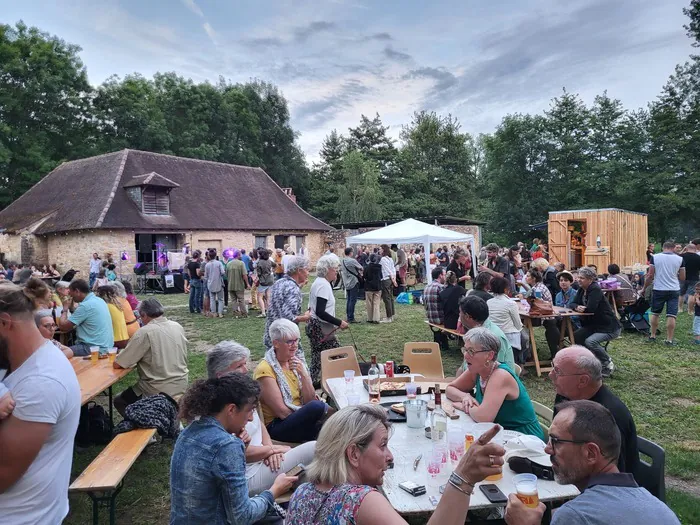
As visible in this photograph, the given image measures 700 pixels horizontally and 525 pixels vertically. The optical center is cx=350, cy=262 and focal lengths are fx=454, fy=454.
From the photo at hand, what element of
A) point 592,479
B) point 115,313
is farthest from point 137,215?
point 592,479

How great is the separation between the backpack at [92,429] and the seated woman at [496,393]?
12.8 feet

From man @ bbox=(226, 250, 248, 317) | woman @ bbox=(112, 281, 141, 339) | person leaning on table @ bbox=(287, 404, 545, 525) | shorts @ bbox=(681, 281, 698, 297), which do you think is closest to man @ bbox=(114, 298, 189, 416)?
woman @ bbox=(112, 281, 141, 339)

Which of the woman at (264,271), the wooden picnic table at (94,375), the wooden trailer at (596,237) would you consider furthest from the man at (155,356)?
the wooden trailer at (596,237)

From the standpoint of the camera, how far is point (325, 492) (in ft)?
5.74

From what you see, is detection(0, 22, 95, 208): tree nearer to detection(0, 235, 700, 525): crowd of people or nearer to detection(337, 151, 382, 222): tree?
detection(337, 151, 382, 222): tree

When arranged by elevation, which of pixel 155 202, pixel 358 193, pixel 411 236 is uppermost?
pixel 358 193

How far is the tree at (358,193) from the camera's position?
35.2 metres

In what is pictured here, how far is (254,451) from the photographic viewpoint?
10.0 feet

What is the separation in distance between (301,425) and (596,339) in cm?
469

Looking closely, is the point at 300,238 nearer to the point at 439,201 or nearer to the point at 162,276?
the point at 162,276

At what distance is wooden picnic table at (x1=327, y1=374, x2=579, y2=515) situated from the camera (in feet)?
7.28

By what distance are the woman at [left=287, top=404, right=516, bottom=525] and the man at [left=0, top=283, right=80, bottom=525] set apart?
1006mm

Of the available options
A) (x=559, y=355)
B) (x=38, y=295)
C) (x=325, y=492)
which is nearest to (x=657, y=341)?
(x=559, y=355)

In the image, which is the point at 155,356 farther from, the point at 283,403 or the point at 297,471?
the point at 297,471
